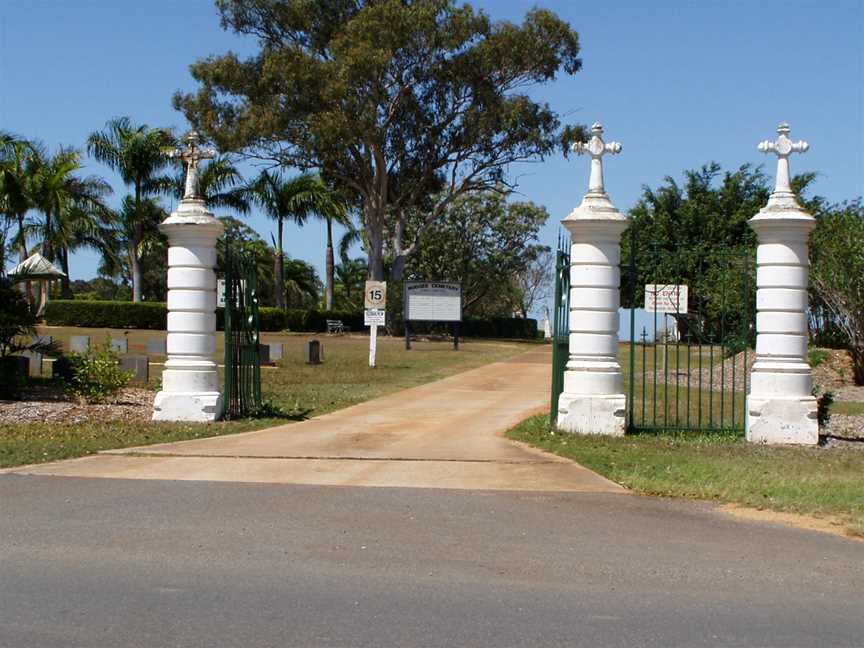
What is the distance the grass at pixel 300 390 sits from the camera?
41.5 feet

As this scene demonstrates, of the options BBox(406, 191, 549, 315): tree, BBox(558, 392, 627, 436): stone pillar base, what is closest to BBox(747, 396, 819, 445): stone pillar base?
BBox(558, 392, 627, 436): stone pillar base

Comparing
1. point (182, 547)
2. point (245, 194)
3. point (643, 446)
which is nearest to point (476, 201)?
point (245, 194)

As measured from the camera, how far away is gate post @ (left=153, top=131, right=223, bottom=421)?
1459 cm

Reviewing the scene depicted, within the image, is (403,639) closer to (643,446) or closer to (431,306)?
(643,446)

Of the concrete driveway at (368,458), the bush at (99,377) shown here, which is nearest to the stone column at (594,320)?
the concrete driveway at (368,458)

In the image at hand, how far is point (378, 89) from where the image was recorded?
45.3 m

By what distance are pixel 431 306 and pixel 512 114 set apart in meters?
9.42

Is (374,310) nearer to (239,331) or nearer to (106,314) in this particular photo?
→ (239,331)

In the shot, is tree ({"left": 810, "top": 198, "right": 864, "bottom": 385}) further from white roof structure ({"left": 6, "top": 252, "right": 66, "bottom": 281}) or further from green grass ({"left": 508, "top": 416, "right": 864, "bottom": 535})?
white roof structure ({"left": 6, "top": 252, "right": 66, "bottom": 281})

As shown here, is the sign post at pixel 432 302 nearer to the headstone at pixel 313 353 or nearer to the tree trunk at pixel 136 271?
the headstone at pixel 313 353

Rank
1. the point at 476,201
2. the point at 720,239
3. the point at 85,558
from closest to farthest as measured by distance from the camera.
A: the point at 85,558, the point at 720,239, the point at 476,201

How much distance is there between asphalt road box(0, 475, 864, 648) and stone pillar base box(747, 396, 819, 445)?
14.8ft

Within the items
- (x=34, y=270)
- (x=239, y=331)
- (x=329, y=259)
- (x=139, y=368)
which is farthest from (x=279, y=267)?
(x=239, y=331)

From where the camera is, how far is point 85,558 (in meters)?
7.22
